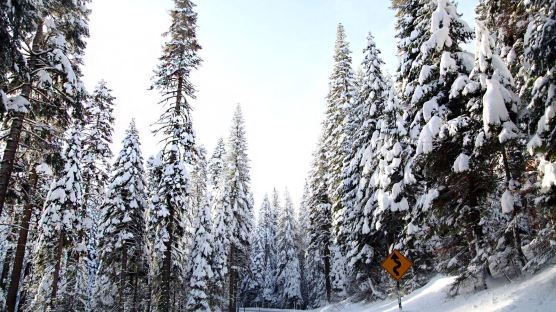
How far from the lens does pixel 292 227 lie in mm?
64438

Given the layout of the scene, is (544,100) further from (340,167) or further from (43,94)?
(340,167)

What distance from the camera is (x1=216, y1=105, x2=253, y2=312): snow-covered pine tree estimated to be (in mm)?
36769

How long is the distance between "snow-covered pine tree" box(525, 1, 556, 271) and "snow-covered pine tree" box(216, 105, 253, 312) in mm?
29029

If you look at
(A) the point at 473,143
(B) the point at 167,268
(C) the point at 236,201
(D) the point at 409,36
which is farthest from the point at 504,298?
(C) the point at 236,201

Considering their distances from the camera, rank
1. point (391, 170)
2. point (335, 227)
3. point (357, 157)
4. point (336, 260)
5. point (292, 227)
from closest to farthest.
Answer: point (391, 170) < point (357, 157) < point (335, 227) < point (336, 260) < point (292, 227)

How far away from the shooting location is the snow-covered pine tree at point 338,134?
32.7 meters

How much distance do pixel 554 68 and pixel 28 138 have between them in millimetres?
15364

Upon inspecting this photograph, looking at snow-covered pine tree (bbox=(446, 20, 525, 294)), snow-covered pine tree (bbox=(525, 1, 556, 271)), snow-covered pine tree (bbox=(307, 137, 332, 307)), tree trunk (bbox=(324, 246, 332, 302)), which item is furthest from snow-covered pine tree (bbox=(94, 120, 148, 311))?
snow-covered pine tree (bbox=(525, 1, 556, 271))

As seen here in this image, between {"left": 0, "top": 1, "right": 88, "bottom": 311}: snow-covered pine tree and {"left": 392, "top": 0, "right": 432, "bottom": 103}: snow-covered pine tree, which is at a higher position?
{"left": 392, "top": 0, "right": 432, "bottom": 103}: snow-covered pine tree

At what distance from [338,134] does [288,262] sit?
111 ft

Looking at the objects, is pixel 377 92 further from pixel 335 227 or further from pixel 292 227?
pixel 292 227

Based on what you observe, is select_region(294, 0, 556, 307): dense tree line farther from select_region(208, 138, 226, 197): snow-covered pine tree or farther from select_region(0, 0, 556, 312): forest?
select_region(208, 138, 226, 197): snow-covered pine tree

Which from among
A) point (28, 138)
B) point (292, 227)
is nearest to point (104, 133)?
point (28, 138)

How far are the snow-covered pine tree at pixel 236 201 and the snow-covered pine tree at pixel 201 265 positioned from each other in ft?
7.06
